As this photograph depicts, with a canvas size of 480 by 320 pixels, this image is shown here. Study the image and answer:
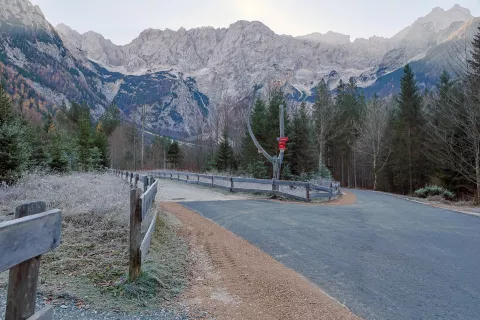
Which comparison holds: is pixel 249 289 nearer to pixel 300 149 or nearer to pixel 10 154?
pixel 10 154

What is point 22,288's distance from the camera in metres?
1.76

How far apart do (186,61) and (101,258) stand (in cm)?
18028

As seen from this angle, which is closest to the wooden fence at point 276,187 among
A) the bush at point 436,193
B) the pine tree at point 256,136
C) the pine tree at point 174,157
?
the bush at point 436,193

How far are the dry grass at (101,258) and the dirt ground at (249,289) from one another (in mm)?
333

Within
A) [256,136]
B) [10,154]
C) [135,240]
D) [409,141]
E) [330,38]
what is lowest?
[135,240]

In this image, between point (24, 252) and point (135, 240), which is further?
point (135, 240)

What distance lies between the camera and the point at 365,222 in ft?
28.6

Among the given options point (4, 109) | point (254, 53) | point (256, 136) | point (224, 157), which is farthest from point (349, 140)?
point (254, 53)

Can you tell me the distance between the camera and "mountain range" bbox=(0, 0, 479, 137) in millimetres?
122812

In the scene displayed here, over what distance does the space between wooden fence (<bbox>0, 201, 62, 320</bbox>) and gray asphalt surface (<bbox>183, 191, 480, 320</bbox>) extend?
3.14 meters

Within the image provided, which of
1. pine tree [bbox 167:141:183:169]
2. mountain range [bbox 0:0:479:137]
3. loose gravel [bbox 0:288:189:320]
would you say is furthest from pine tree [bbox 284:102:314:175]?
mountain range [bbox 0:0:479:137]

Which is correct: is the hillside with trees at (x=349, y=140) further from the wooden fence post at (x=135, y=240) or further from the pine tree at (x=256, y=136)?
the wooden fence post at (x=135, y=240)

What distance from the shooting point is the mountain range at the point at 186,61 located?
403 feet

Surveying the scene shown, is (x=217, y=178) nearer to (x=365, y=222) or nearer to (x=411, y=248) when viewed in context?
(x=365, y=222)
